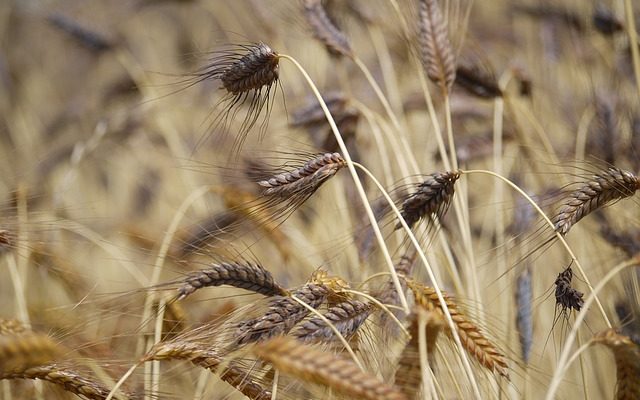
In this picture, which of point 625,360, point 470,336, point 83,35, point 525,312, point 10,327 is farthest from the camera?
point 83,35

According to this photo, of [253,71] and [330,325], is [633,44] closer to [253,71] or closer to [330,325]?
[253,71]

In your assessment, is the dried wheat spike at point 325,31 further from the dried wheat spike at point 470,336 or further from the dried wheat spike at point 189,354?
the dried wheat spike at point 189,354

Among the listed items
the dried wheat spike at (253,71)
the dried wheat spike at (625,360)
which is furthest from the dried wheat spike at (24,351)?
the dried wheat spike at (625,360)

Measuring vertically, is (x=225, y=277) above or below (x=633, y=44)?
below

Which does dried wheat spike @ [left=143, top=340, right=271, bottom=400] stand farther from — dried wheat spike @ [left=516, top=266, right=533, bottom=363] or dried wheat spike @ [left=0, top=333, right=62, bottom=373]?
dried wheat spike @ [left=516, top=266, right=533, bottom=363]

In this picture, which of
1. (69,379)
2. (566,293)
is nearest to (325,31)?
(566,293)

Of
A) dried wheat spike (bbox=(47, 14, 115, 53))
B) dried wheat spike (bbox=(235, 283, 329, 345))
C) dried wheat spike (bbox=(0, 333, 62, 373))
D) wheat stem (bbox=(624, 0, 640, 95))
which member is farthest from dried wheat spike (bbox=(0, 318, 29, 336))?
dried wheat spike (bbox=(47, 14, 115, 53))

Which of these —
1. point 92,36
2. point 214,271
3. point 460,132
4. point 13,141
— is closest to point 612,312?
point 214,271
